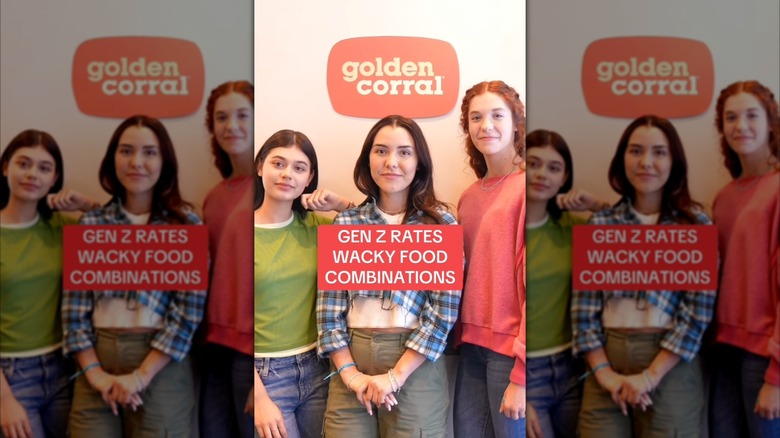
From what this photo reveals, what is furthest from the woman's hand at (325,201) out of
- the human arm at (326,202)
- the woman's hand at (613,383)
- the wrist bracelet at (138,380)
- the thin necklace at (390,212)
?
the woman's hand at (613,383)

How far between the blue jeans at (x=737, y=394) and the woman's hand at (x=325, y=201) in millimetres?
1228

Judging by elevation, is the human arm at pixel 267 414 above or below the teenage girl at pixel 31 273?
below

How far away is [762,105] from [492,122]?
2.70 ft

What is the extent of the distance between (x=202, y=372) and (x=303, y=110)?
87 cm

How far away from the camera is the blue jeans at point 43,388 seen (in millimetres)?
1927

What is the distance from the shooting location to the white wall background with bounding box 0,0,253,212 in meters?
1.92

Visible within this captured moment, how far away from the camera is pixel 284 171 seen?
1.91 meters

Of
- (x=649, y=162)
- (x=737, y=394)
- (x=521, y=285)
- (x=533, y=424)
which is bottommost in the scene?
(x=533, y=424)

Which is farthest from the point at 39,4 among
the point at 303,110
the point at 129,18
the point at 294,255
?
the point at 294,255

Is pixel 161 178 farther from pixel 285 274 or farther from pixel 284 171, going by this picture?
pixel 285 274

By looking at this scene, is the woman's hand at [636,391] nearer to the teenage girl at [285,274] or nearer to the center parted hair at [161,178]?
the teenage girl at [285,274]
